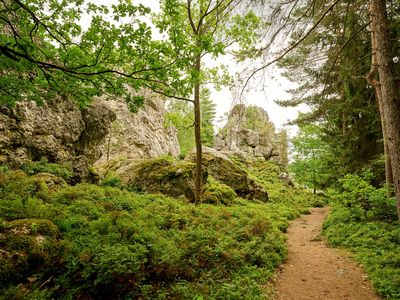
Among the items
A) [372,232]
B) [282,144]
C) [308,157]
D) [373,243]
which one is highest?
[282,144]

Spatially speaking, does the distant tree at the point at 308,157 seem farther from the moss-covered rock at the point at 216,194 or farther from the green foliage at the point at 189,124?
the moss-covered rock at the point at 216,194

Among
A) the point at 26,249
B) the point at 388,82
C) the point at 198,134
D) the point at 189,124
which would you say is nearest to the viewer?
the point at 26,249

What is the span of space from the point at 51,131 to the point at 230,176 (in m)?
10.2

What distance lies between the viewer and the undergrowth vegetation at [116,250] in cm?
374

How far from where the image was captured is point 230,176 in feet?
50.8

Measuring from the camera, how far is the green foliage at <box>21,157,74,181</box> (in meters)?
8.67

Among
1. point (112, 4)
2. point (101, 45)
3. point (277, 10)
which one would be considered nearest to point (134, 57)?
point (101, 45)

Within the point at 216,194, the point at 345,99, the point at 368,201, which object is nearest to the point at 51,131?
the point at 216,194

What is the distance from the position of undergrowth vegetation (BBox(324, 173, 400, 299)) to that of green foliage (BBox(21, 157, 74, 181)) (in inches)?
390

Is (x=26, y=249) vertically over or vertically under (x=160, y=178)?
under

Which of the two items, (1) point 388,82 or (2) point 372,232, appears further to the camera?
(2) point 372,232

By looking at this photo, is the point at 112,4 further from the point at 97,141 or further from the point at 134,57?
the point at 97,141

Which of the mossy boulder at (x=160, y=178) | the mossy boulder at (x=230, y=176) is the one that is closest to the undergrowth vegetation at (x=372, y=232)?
the mossy boulder at (x=230, y=176)

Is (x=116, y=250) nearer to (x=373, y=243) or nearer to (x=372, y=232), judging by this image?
(x=373, y=243)
